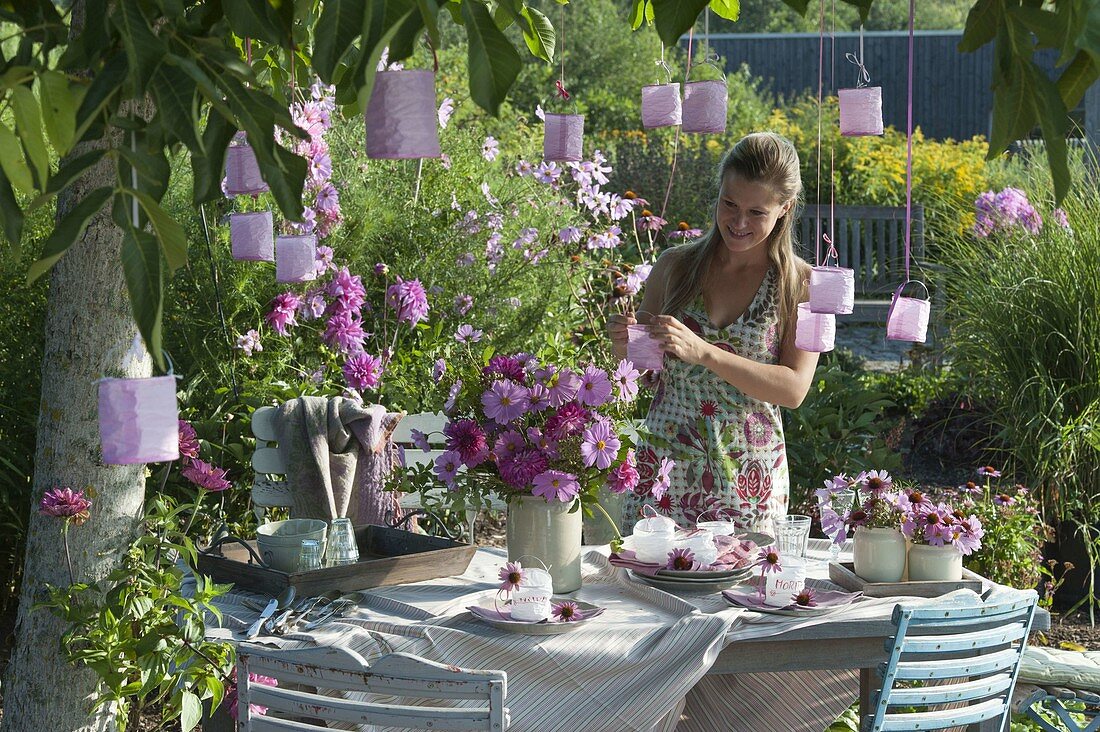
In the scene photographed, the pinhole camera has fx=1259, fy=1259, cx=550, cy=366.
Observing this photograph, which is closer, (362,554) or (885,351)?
(362,554)

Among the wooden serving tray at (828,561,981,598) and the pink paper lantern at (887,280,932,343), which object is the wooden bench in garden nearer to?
the pink paper lantern at (887,280,932,343)

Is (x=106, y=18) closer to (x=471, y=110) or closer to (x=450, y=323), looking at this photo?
(x=450, y=323)


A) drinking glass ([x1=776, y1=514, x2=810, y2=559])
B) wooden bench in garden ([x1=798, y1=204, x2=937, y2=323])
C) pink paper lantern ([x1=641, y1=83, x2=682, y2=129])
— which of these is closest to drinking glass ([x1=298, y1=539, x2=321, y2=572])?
drinking glass ([x1=776, y1=514, x2=810, y2=559])

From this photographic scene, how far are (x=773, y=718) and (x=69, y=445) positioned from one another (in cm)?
134

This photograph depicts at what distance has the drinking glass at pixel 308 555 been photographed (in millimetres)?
2250

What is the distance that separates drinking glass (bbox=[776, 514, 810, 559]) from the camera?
2436mm

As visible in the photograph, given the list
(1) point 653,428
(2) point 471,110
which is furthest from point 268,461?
(2) point 471,110

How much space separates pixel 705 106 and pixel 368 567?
1099mm

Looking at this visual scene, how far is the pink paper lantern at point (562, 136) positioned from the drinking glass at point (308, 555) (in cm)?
95

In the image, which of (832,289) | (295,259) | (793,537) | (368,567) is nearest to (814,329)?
(832,289)

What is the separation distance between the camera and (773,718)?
2.29 m

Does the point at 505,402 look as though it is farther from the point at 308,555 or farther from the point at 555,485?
the point at 308,555

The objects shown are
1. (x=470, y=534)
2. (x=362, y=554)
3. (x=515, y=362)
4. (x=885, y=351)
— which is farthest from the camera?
(x=885, y=351)

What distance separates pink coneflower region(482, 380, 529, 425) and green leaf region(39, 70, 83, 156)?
107 centimetres
